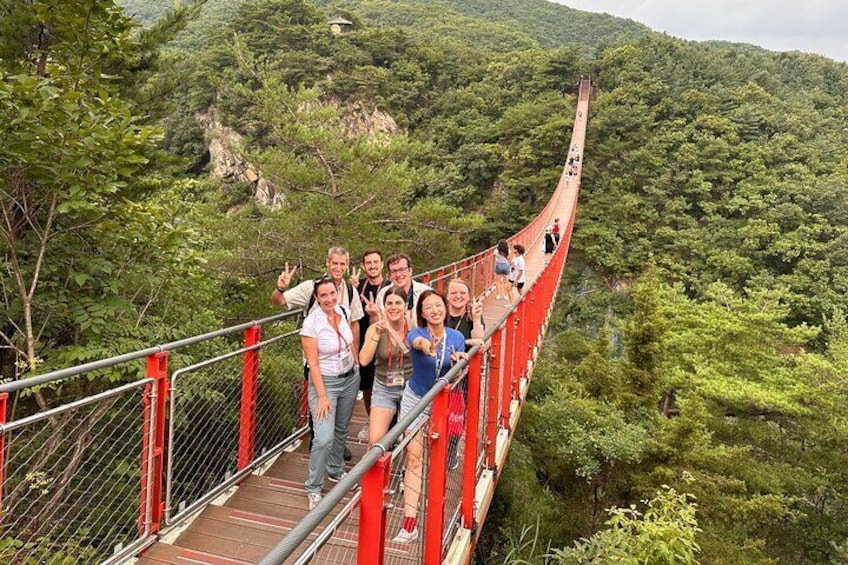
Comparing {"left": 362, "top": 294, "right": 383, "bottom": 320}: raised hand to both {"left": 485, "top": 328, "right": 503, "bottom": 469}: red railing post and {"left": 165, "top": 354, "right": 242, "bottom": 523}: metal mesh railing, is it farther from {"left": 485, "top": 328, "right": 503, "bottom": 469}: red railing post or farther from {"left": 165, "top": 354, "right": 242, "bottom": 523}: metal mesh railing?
{"left": 165, "top": 354, "right": 242, "bottom": 523}: metal mesh railing

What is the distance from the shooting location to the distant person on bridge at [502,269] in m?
6.98

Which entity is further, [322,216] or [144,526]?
[322,216]

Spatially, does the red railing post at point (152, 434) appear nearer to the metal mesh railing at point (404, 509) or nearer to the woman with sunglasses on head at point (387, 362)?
the woman with sunglasses on head at point (387, 362)

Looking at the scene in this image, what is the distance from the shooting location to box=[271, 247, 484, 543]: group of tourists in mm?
2361

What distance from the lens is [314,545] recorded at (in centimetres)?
107

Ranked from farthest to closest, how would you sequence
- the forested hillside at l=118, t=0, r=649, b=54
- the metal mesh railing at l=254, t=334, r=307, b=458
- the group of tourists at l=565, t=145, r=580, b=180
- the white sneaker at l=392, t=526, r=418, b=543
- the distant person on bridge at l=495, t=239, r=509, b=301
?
the forested hillside at l=118, t=0, r=649, b=54 → the group of tourists at l=565, t=145, r=580, b=180 → the distant person on bridge at l=495, t=239, r=509, b=301 → the metal mesh railing at l=254, t=334, r=307, b=458 → the white sneaker at l=392, t=526, r=418, b=543

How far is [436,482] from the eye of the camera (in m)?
1.94

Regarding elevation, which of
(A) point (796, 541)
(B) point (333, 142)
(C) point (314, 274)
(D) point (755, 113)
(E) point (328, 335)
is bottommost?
(A) point (796, 541)

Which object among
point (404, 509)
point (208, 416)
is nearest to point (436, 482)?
point (404, 509)

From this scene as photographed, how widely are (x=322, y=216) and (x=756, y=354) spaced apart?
10.7 meters

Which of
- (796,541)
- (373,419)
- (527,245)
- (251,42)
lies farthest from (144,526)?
(251,42)

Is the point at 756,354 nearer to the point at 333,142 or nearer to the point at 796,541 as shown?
the point at 796,541

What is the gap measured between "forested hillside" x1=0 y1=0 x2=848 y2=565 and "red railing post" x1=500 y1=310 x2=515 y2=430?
1340mm

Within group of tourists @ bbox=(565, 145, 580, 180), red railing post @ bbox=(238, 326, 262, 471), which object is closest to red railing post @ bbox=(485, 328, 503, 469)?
red railing post @ bbox=(238, 326, 262, 471)
